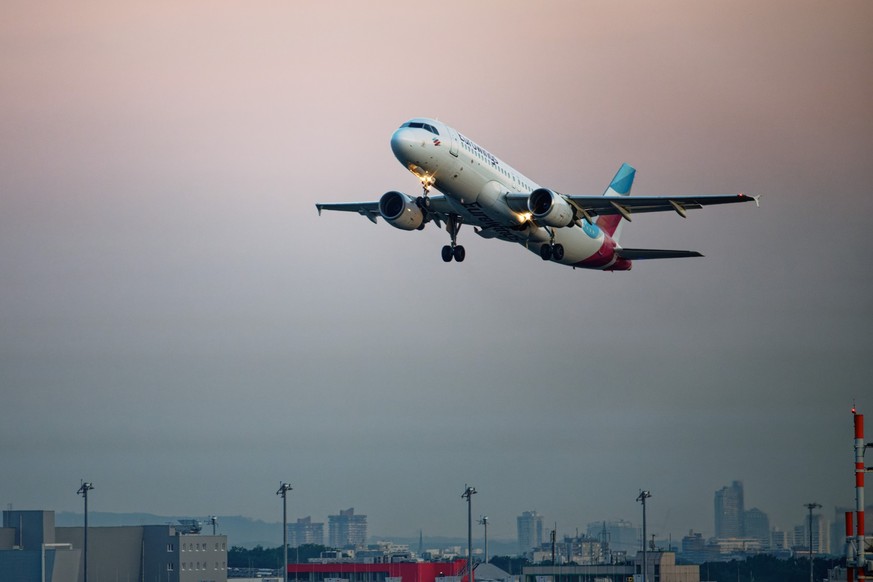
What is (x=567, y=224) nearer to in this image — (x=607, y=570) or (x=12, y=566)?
(x=607, y=570)

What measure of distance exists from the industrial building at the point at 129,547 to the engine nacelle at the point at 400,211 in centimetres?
5143

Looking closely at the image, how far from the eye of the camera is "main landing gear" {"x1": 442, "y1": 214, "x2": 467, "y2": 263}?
7781cm

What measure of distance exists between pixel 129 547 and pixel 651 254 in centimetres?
5667

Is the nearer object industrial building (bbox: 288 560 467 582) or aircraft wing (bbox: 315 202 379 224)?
aircraft wing (bbox: 315 202 379 224)

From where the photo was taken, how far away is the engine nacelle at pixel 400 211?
75188 millimetres

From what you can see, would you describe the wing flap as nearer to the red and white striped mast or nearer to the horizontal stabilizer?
the horizontal stabilizer

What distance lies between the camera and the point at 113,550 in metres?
117

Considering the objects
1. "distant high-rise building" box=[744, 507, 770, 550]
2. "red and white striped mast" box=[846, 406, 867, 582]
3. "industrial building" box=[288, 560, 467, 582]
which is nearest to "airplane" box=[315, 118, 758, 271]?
"red and white striped mast" box=[846, 406, 867, 582]

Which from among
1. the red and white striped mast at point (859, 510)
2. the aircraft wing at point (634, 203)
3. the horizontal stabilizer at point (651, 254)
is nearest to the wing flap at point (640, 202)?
the aircraft wing at point (634, 203)

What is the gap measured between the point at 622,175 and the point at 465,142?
32.8 meters

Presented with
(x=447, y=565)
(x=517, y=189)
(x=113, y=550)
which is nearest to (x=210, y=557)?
(x=113, y=550)

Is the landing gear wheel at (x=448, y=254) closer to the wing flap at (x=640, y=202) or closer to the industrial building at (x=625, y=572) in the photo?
the wing flap at (x=640, y=202)

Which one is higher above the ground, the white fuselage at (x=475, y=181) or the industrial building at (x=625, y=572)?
the white fuselage at (x=475, y=181)

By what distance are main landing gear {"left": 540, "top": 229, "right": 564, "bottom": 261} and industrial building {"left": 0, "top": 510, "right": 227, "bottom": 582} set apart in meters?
52.2
